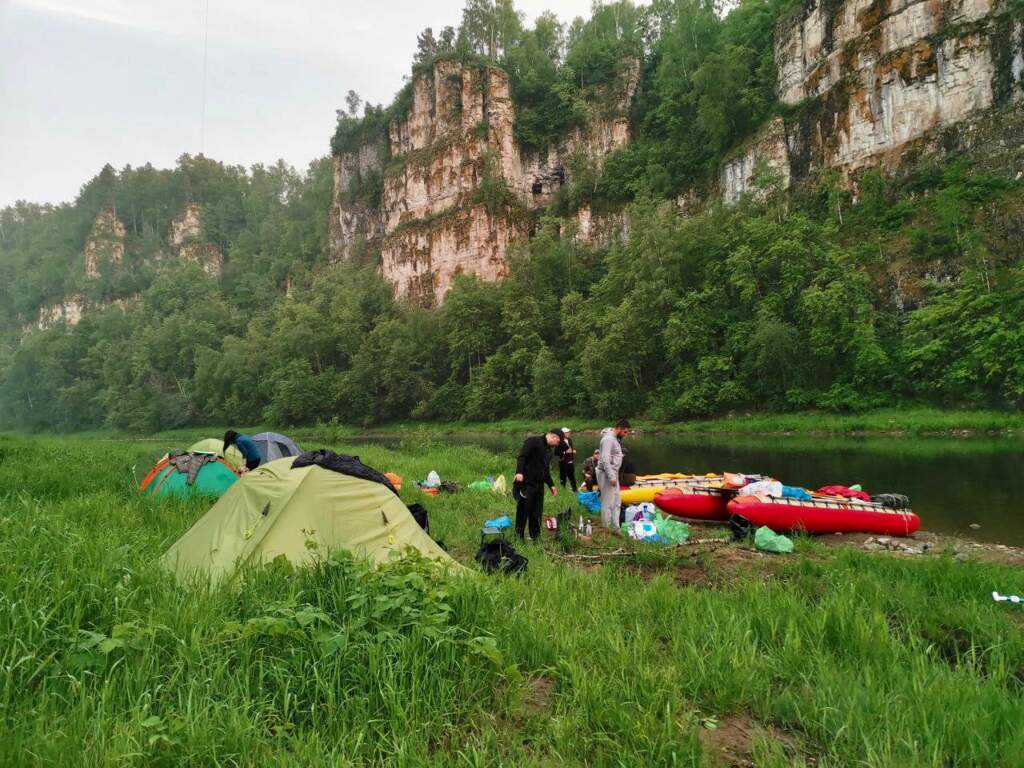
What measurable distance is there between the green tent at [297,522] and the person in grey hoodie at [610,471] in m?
4.06

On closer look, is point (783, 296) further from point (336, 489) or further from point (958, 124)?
point (336, 489)

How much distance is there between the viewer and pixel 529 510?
7.71 meters

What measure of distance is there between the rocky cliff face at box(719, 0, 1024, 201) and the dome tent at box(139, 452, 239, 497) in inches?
1775

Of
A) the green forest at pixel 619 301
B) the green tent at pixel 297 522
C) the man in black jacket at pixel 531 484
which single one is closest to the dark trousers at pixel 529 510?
the man in black jacket at pixel 531 484

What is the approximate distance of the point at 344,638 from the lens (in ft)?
9.11

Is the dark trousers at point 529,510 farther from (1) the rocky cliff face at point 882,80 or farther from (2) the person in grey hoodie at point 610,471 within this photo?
(1) the rocky cliff face at point 882,80

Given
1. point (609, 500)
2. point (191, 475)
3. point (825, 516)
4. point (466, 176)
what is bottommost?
point (825, 516)

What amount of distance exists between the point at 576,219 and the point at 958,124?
32481 millimetres

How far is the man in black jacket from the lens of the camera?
7.62m

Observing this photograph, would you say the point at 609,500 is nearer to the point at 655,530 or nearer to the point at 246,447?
the point at 655,530

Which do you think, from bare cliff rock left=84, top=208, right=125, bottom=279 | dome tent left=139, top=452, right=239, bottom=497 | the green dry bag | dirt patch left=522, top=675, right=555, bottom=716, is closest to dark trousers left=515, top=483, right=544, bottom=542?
the green dry bag

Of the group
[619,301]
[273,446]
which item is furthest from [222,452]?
[619,301]

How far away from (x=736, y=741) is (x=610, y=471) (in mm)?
6302

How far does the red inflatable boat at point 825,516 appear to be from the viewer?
860 centimetres
